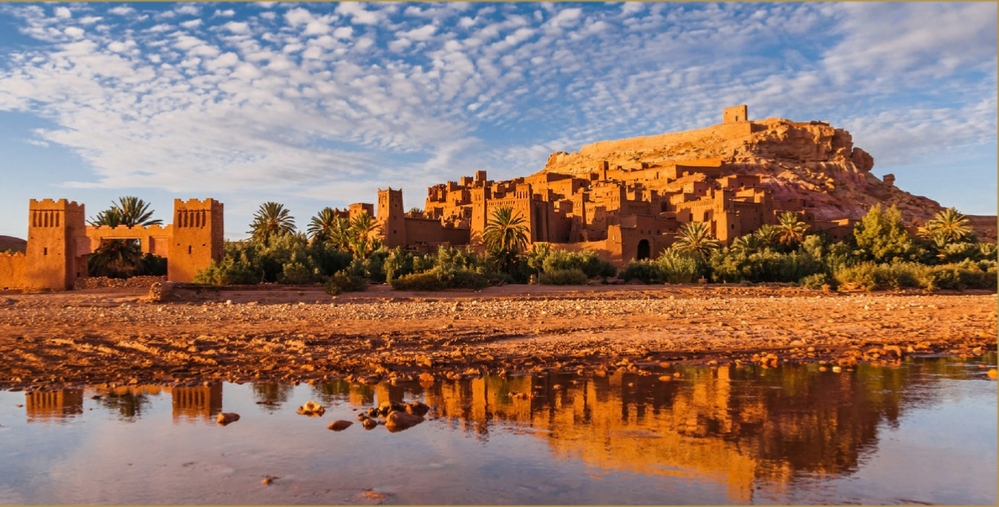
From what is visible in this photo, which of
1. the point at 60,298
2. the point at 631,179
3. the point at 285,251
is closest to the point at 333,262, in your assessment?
the point at 285,251

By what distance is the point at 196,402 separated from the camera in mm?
9078

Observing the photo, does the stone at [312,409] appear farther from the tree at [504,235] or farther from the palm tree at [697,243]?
the palm tree at [697,243]

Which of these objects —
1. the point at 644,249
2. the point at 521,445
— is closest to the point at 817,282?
the point at 644,249

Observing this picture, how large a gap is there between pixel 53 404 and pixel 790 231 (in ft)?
147

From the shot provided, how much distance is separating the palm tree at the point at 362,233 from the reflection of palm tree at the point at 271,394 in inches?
1147

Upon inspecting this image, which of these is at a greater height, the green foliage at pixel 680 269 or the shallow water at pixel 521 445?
the green foliage at pixel 680 269

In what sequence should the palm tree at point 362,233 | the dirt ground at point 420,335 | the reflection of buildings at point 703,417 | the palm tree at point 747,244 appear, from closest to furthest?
the reflection of buildings at point 703,417 → the dirt ground at point 420,335 → the palm tree at point 362,233 → the palm tree at point 747,244

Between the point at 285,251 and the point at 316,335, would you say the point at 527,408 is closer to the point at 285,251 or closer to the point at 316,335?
the point at 316,335

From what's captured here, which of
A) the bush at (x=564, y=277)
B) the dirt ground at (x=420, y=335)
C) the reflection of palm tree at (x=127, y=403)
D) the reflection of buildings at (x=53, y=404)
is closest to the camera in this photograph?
the reflection of buildings at (x=53, y=404)

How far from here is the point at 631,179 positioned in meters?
67.2

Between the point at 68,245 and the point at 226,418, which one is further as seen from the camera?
the point at 68,245

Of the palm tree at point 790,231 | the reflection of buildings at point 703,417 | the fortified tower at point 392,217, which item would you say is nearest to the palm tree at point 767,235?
the palm tree at point 790,231

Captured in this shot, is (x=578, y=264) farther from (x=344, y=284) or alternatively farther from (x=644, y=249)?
(x=344, y=284)

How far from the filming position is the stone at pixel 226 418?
8062mm
